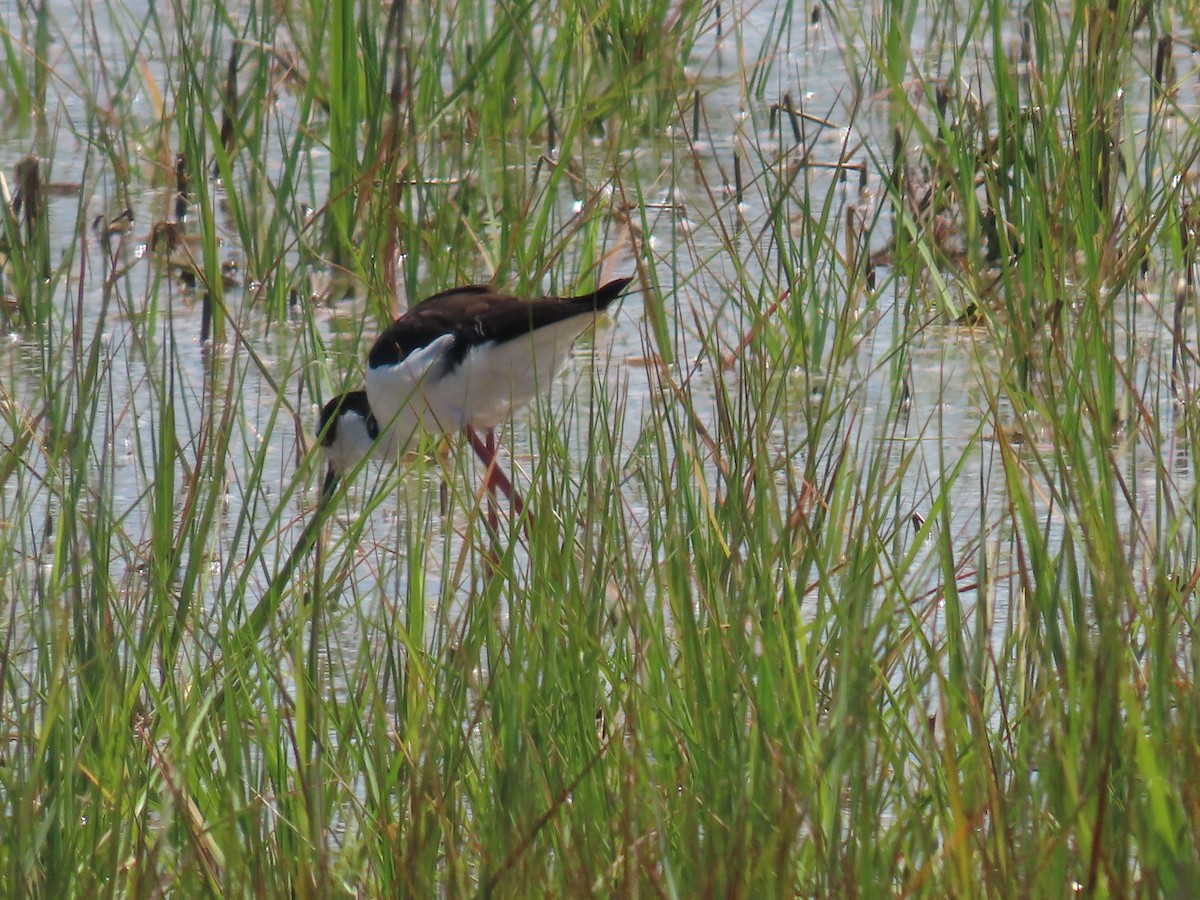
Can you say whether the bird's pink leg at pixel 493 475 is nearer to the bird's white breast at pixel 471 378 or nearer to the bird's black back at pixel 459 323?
the bird's white breast at pixel 471 378

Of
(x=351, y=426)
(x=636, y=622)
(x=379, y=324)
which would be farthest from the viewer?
(x=379, y=324)

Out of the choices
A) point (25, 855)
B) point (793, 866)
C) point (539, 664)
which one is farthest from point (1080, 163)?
point (25, 855)

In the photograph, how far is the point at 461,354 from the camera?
3.64 meters

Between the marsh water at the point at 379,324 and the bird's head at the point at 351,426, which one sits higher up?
the marsh water at the point at 379,324

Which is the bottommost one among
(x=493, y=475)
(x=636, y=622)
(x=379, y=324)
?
(x=493, y=475)

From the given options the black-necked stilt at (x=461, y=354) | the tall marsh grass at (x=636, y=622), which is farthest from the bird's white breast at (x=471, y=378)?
the tall marsh grass at (x=636, y=622)

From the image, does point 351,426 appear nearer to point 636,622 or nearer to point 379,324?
point 379,324

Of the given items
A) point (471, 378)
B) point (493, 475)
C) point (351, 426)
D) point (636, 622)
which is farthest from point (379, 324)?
point (636, 622)

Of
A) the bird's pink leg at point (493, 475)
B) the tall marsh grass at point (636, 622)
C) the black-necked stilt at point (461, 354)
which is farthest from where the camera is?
the black-necked stilt at point (461, 354)

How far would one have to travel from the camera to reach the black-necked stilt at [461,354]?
3371mm

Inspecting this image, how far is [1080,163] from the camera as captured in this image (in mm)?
3365

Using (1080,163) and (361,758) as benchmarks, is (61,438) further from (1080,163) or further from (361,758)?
(1080,163)

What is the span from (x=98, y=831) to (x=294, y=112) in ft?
11.6

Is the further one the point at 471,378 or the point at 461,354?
the point at 471,378
